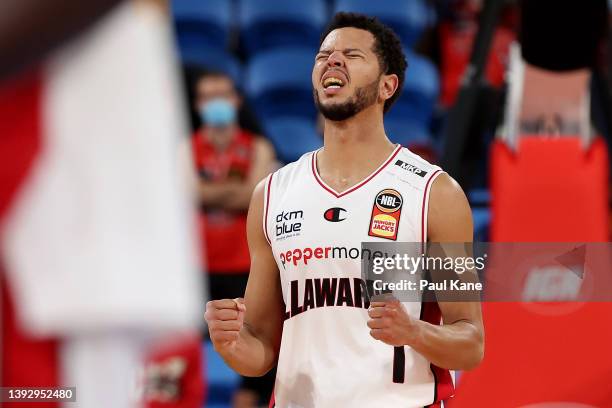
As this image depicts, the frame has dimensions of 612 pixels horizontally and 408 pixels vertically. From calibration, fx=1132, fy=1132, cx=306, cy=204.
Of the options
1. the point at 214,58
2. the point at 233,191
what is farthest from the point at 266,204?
the point at 214,58

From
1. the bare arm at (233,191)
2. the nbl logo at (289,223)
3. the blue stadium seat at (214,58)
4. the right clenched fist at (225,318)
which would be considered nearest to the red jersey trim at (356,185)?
the nbl logo at (289,223)

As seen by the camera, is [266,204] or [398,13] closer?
[266,204]

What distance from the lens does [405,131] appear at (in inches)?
313

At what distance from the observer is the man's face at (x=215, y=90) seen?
656cm

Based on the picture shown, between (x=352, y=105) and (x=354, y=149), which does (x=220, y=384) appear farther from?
(x=352, y=105)

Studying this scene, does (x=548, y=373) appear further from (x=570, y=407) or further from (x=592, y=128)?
(x=592, y=128)

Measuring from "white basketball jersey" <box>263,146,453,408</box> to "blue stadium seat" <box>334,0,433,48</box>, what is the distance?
535 cm

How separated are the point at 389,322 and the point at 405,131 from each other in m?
5.22

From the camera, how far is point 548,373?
12.9 ft

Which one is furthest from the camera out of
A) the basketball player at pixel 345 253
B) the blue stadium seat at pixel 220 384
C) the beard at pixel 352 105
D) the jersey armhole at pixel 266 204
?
the blue stadium seat at pixel 220 384

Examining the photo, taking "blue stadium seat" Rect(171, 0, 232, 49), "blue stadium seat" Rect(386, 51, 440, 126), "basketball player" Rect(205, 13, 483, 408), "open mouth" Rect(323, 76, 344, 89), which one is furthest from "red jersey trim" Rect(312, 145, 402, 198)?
"blue stadium seat" Rect(171, 0, 232, 49)

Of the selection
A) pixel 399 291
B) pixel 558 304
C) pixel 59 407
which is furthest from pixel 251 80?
pixel 59 407

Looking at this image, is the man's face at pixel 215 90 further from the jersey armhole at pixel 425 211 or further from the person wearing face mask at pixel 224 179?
the jersey armhole at pixel 425 211

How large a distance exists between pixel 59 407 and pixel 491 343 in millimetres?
2393
